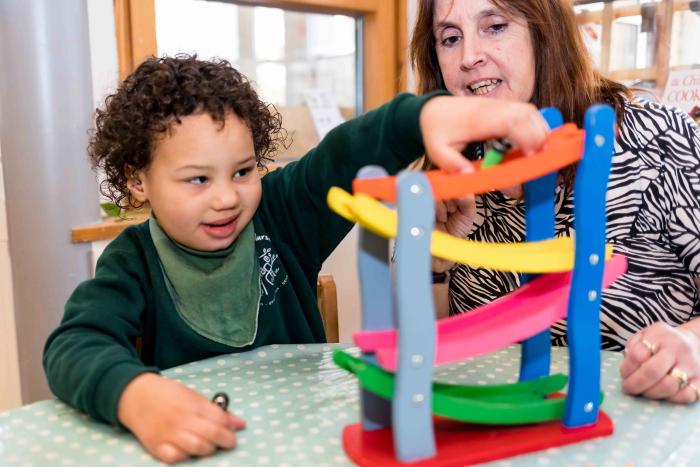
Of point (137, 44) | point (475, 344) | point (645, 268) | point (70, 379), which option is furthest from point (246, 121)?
point (137, 44)

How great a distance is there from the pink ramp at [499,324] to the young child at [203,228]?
148mm

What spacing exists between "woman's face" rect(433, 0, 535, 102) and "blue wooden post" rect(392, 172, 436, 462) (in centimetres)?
65

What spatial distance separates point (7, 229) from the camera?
1.49 meters

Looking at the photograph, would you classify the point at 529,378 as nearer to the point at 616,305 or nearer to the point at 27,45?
the point at 616,305

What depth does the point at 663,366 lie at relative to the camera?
68cm

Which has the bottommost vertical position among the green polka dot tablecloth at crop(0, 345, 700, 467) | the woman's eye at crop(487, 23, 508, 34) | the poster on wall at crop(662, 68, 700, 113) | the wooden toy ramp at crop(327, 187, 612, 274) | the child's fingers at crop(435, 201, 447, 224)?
the green polka dot tablecloth at crop(0, 345, 700, 467)

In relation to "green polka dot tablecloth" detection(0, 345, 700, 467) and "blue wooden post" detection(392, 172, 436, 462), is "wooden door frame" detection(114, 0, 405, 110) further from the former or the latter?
"blue wooden post" detection(392, 172, 436, 462)

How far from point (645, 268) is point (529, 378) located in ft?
1.47

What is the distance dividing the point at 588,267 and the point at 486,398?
0.15 metres

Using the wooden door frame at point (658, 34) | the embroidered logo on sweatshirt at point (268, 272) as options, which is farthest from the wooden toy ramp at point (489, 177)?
the wooden door frame at point (658, 34)

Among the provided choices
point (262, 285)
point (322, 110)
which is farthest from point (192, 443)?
point (322, 110)

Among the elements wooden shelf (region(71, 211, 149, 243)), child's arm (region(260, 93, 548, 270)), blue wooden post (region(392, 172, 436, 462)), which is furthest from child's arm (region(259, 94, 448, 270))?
wooden shelf (region(71, 211, 149, 243))

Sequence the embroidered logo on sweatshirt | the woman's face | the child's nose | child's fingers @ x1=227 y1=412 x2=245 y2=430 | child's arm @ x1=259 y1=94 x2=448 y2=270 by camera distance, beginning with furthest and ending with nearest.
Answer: the woman's face < the embroidered logo on sweatshirt < the child's nose < child's arm @ x1=259 y1=94 x2=448 y2=270 < child's fingers @ x1=227 y1=412 x2=245 y2=430

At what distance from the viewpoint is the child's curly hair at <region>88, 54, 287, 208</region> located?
91cm
